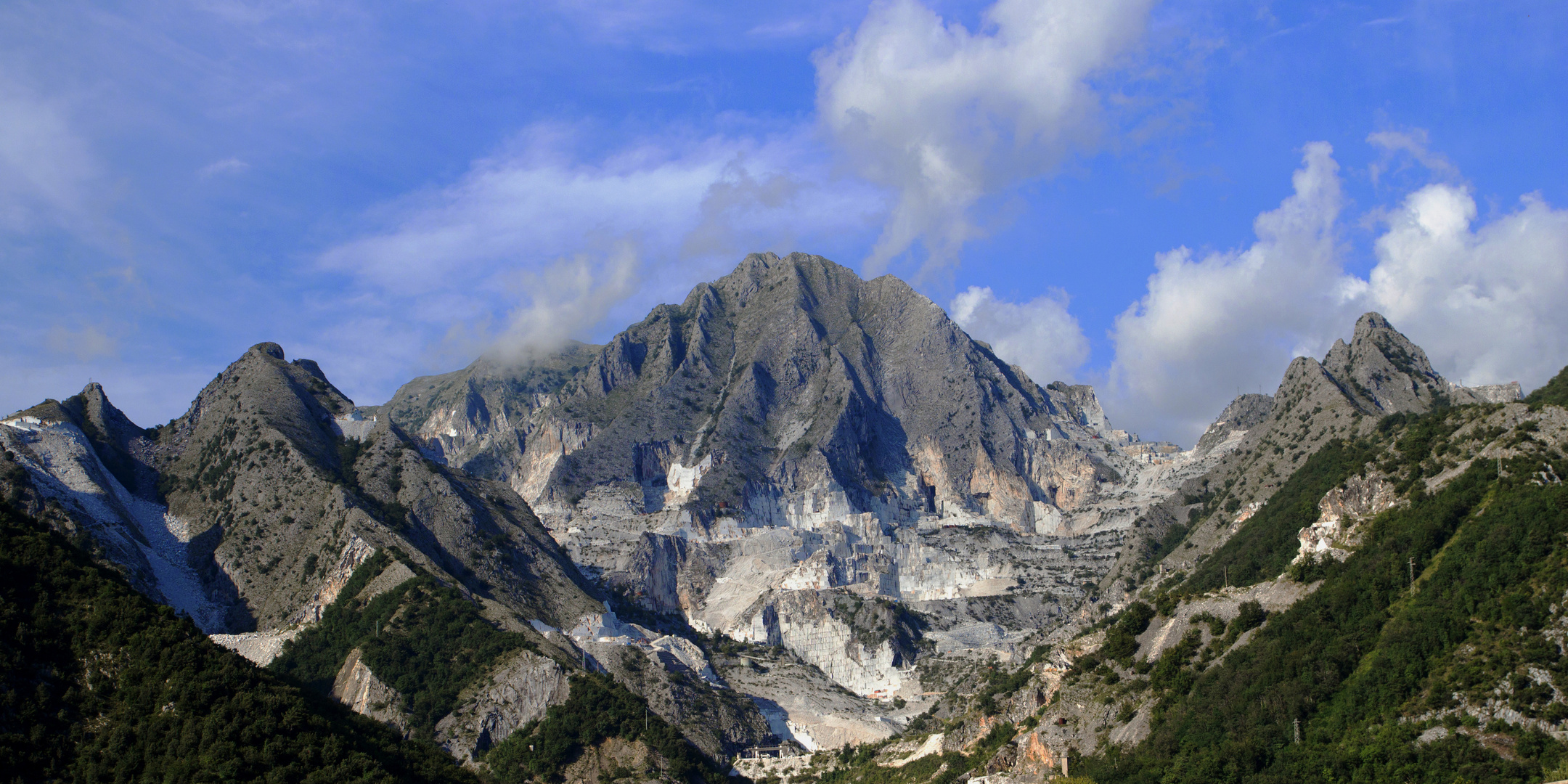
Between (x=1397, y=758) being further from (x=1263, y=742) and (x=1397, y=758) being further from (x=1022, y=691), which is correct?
(x=1022, y=691)

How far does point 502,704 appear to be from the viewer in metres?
137

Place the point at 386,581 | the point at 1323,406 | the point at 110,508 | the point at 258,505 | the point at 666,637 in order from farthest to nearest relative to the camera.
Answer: the point at 666,637
the point at 1323,406
the point at 258,505
the point at 110,508
the point at 386,581

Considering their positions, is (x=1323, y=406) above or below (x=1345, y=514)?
above

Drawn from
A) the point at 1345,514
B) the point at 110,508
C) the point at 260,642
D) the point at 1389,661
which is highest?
the point at 110,508

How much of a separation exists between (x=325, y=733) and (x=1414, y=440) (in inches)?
3428

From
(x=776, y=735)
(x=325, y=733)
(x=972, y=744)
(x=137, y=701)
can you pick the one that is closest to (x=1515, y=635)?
(x=972, y=744)

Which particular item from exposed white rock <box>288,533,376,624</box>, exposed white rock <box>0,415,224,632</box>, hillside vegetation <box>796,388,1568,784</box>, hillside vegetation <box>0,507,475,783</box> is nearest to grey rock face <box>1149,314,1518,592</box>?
hillside vegetation <box>796,388,1568,784</box>

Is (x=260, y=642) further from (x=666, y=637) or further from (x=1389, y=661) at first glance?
(x=1389, y=661)

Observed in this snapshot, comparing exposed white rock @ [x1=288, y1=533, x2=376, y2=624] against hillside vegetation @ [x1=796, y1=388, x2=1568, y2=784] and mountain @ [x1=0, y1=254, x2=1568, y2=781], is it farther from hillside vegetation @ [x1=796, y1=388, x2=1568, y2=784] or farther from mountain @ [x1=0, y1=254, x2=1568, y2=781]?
hillside vegetation @ [x1=796, y1=388, x2=1568, y2=784]

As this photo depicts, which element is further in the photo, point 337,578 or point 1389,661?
point 337,578

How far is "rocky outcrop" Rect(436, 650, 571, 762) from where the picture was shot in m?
133

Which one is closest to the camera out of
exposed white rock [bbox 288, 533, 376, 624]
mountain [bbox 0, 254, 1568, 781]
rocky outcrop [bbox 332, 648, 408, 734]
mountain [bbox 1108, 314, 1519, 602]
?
mountain [bbox 0, 254, 1568, 781]

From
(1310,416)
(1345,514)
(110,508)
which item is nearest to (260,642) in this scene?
(110,508)

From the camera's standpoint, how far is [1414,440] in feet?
361
